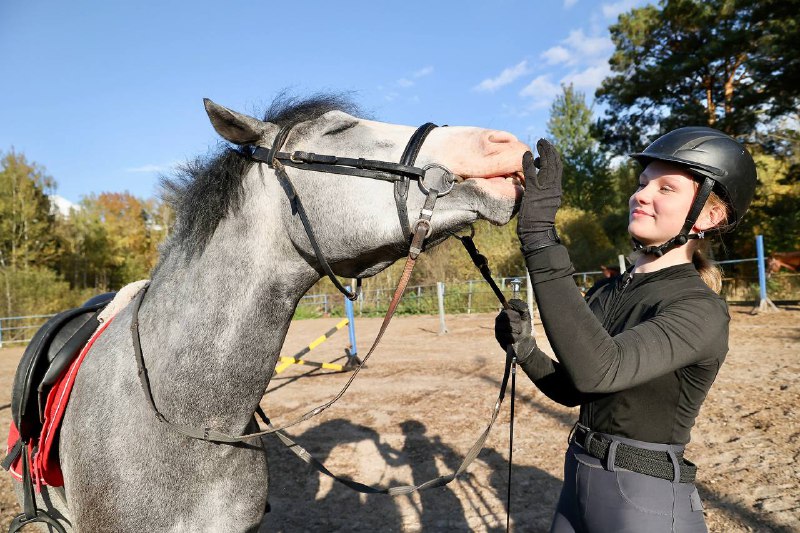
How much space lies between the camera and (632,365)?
1.23 metres

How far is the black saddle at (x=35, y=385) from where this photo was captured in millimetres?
2045

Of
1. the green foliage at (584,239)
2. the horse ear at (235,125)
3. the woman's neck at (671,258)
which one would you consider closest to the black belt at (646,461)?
the woman's neck at (671,258)

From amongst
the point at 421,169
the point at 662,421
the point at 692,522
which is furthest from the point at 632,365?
the point at 421,169

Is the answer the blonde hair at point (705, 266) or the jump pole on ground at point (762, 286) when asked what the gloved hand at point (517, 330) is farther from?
the jump pole on ground at point (762, 286)

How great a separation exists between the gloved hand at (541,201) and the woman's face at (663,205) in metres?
0.45

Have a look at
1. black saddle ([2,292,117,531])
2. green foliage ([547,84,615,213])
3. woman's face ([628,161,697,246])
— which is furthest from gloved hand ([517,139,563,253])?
green foliage ([547,84,615,213])

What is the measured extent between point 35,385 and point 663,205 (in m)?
2.77

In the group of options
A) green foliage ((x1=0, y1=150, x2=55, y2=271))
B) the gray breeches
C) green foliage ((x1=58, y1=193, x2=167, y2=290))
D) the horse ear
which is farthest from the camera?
green foliage ((x1=58, y1=193, x2=167, y2=290))

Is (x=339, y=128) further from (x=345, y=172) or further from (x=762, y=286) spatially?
(x=762, y=286)

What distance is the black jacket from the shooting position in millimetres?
1165

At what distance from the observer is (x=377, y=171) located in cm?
153

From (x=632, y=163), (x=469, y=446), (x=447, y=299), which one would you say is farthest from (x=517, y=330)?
(x=632, y=163)

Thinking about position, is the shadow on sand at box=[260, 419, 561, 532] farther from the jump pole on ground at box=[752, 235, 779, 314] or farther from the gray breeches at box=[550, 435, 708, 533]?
the jump pole on ground at box=[752, 235, 779, 314]

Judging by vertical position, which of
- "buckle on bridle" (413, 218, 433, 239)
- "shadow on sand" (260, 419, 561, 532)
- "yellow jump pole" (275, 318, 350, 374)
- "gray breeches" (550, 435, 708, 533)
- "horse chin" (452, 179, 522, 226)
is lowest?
"shadow on sand" (260, 419, 561, 532)
